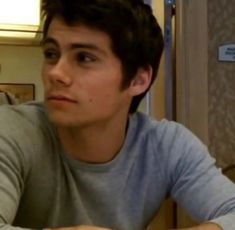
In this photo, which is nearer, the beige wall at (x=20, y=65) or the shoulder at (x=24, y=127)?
the shoulder at (x=24, y=127)

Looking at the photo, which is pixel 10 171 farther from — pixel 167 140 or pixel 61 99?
pixel 167 140

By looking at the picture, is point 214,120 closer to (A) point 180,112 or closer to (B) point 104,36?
(A) point 180,112

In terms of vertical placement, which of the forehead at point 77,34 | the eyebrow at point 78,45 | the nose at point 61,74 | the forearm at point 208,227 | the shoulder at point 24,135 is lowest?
the forearm at point 208,227

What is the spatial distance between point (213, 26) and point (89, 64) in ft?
3.80

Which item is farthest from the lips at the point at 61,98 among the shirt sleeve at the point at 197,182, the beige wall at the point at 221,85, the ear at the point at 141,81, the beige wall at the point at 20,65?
the beige wall at the point at 20,65

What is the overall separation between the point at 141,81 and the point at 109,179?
0.93 feet

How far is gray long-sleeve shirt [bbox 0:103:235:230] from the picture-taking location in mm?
1037

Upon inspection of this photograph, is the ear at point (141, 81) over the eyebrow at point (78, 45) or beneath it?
beneath

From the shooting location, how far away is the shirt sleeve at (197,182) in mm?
1128

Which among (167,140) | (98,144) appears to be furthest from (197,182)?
(98,144)

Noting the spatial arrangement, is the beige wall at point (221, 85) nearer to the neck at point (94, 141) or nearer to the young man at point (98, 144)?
the young man at point (98, 144)

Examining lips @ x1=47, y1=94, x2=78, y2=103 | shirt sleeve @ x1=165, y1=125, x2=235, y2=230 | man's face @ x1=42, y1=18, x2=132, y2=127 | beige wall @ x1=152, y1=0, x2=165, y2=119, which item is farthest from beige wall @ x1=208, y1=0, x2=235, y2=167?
lips @ x1=47, y1=94, x2=78, y2=103

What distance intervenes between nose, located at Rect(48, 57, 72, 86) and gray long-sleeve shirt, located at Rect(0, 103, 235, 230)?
0.48 ft

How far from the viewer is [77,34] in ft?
3.42
